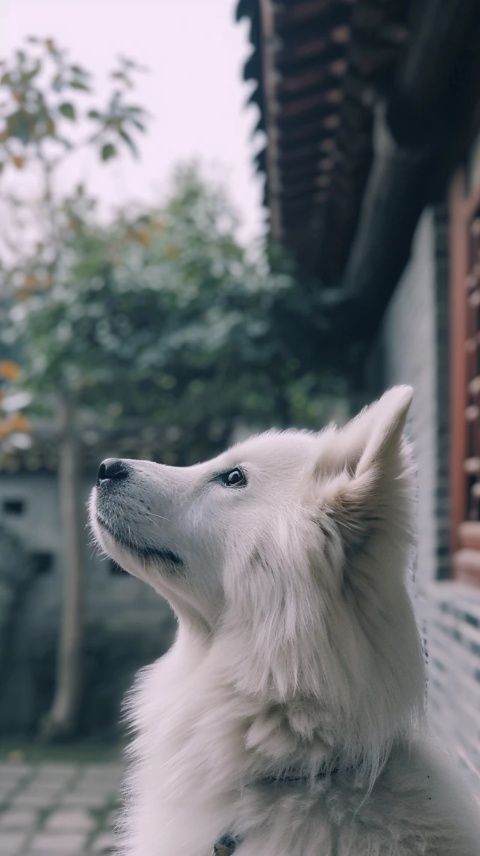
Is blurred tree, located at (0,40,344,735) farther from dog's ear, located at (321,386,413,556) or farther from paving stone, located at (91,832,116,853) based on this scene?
dog's ear, located at (321,386,413,556)

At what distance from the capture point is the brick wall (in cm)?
287

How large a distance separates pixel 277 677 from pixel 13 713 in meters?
6.90

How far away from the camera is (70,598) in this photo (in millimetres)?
Result: 7734

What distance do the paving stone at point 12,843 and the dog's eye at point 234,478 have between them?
312 centimetres

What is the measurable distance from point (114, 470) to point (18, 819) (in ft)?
11.8

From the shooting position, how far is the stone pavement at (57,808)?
15.1ft

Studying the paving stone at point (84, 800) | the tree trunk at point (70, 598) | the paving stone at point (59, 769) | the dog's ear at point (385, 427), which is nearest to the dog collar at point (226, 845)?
the dog's ear at point (385, 427)

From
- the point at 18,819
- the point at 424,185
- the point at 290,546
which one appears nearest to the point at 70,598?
the point at 18,819

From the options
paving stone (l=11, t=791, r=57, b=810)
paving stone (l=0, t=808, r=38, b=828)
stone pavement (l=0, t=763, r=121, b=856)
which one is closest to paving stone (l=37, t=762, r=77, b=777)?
stone pavement (l=0, t=763, r=121, b=856)

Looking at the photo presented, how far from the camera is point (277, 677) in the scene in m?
1.83

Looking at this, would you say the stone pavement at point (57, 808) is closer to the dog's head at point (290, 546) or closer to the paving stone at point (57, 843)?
the paving stone at point (57, 843)

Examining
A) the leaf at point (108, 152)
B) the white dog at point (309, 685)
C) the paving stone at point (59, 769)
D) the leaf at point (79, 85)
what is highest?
the leaf at point (79, 85)

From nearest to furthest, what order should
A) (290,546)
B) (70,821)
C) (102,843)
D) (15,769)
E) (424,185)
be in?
(290,546) → (102,843) → (424,185) → (70,821) → (15,769)

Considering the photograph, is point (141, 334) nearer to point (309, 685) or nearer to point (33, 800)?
point (33, 800)
